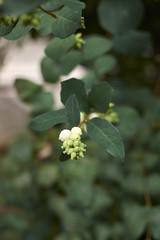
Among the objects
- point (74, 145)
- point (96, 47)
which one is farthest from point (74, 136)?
point (96, 47)

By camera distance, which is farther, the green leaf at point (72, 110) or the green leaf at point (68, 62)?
the green leaf at point (68, 62)

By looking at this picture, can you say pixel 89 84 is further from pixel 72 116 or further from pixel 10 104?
pixel 10 104

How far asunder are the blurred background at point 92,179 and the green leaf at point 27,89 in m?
0.01

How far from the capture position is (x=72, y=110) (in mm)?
361

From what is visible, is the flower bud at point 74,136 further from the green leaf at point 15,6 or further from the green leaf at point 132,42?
the green leaf at point 132,42

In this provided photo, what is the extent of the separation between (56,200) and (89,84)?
18.8 inches

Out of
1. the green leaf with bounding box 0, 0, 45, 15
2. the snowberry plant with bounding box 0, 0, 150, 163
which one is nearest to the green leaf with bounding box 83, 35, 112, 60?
the snowberry plant with bounding box 0, 0, 150, 163

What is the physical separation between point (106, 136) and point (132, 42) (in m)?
0.50

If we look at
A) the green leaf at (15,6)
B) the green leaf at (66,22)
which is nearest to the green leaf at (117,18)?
the green leaf at (66,22)

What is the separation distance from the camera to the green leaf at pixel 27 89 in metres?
0.87

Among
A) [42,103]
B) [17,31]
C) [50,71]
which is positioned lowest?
[42,103]

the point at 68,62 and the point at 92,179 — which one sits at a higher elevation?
the point at 68,62

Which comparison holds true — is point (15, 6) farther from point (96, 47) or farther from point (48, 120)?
point (96, 47)

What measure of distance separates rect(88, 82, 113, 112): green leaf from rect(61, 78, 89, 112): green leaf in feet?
0.03
